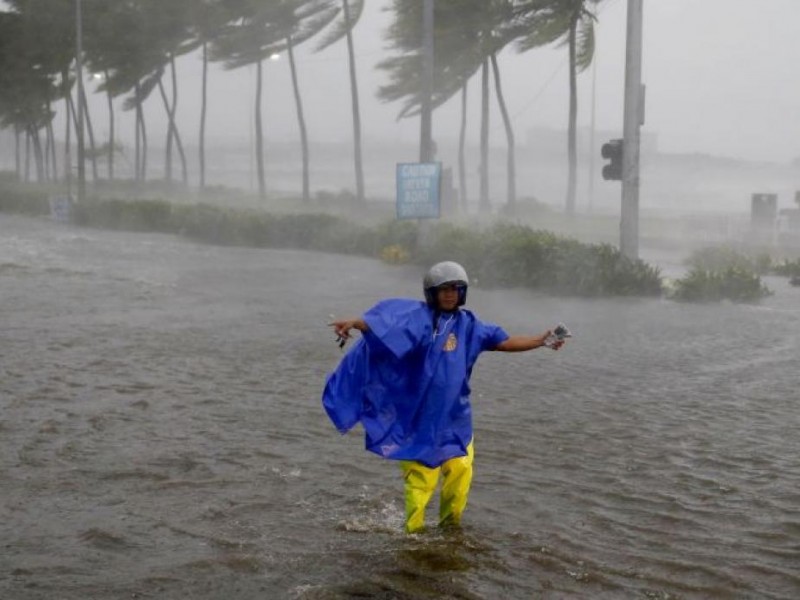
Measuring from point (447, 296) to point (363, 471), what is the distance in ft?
6.62

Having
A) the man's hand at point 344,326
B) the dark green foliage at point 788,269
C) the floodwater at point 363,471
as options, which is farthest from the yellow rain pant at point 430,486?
the dark green foliage at point 788,269

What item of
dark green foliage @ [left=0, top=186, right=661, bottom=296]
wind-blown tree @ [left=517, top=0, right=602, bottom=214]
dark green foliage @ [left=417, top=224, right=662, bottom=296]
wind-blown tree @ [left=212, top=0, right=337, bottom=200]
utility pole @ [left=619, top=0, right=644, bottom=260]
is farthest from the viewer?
wind-blown tree @ [left=212, top=0, right=337, bottom=200]

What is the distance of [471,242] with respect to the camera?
66.3ft

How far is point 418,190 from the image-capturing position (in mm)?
20344

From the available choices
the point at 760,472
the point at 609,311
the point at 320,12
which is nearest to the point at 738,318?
the point at 609,311

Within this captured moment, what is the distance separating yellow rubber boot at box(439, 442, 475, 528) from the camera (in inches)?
219

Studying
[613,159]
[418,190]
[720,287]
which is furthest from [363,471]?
[418,190]

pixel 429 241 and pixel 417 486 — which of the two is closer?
pixel 417 486

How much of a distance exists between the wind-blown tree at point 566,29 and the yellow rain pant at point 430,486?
26.5m

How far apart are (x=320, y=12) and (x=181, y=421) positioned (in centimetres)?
3389

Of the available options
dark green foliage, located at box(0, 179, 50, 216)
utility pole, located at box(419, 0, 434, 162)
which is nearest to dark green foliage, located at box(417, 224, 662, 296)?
utility pole, located at box(419, 0, 434, 162)

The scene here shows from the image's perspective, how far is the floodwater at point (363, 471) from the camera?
17.1 feet

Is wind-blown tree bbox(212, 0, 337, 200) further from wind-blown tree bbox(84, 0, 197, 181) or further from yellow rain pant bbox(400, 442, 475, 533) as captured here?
yellow rain pant bbox(400, 442, 475, 533)

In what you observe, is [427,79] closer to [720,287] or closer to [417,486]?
[720,287]
